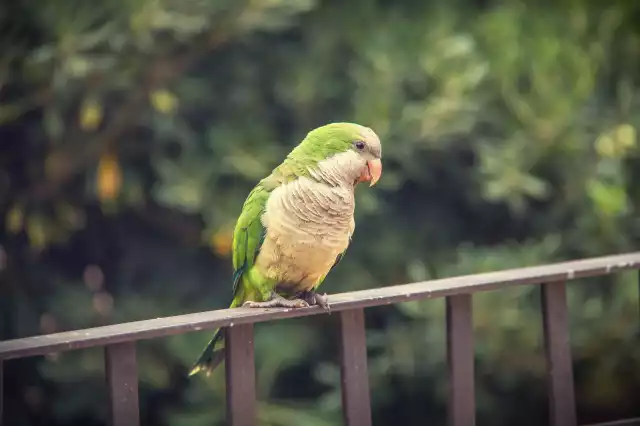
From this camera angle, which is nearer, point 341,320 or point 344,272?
point 341,320

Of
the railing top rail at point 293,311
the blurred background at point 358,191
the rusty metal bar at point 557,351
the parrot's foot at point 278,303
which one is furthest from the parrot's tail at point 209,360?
the blurred background at point 358,191

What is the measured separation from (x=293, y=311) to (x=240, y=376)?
171mm

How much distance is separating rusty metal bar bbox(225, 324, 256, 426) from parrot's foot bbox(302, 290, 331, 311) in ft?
0.58

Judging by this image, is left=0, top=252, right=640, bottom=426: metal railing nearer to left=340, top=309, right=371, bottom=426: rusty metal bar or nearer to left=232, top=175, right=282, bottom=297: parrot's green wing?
left=340, top=309, right=371, bottom=426: rusty metal bar

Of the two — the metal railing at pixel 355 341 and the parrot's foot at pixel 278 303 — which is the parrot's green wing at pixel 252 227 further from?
the metal railing at pixel 355 341

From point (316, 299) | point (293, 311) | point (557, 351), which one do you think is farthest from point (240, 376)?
point (557, 351)

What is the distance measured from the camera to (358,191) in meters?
3.01

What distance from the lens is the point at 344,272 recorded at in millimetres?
3215

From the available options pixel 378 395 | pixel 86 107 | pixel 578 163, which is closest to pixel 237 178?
pixel 86 107

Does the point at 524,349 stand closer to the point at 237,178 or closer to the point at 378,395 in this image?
the point at 378,395

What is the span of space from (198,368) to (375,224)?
153 cm

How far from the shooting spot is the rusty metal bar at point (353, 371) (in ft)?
5.39

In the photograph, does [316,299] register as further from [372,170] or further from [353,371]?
[372,170]

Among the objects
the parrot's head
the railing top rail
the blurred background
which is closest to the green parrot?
the parrot's head
